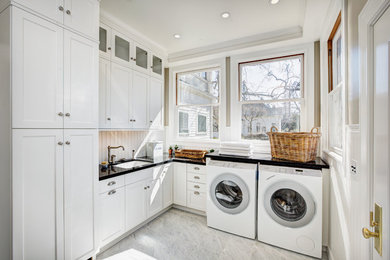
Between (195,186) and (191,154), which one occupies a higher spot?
(191,154)

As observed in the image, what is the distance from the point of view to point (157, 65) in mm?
3137

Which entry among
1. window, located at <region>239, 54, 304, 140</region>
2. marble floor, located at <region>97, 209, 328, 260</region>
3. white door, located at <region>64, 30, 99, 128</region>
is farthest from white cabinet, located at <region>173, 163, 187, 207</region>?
white door, located at <region>64, 30, 99, 128</region>

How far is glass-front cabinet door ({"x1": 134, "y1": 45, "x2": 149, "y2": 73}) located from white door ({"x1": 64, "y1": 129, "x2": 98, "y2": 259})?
134 cm

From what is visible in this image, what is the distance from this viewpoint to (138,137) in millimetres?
3039

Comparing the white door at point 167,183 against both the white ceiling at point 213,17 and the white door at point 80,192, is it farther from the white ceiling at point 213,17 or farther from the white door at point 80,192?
the white ceiling at point 213,17

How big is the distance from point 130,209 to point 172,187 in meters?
0.88

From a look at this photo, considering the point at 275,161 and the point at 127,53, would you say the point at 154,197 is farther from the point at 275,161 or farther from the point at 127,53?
the point at 127,53

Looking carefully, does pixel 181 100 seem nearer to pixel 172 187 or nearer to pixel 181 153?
pixel 181 153

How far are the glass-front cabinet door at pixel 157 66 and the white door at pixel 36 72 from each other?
157cm

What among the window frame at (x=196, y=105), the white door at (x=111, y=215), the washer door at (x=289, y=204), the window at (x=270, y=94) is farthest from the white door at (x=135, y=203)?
the window at (x=270, y=94)

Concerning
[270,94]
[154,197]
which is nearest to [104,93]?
[154,197]

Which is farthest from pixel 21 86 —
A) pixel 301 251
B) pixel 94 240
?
pixel 301 251

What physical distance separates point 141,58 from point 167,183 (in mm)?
1974

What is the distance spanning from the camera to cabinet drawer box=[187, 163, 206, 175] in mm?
2768
